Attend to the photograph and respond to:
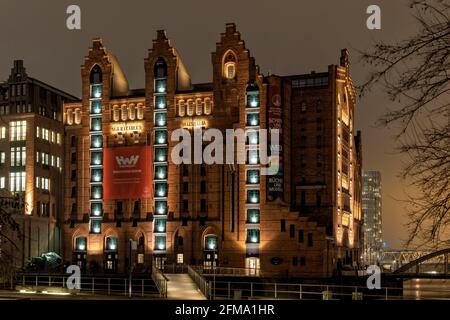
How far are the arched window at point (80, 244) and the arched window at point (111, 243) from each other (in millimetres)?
3450

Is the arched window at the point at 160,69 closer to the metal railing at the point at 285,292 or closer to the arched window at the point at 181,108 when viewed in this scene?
the arched window at the point at 181,108

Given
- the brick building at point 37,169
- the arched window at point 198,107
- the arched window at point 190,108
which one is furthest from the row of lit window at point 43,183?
the arched window at point 198,107

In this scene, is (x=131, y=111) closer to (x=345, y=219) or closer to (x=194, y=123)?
(x=194, y=123)

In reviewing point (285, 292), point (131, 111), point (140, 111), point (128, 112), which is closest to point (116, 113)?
point (128, 112)

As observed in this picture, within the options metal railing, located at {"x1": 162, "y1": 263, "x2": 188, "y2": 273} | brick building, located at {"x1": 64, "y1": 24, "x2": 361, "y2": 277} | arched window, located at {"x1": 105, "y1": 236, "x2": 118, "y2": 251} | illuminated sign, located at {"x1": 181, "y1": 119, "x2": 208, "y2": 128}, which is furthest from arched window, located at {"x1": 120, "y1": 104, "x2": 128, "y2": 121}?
metal railing, located at {"x1": 162, "y1": 263, "x2": 188, "y2": 273}

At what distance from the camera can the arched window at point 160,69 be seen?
381ft

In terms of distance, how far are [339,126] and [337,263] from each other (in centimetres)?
2172

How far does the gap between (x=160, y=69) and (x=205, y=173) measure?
60.6ft

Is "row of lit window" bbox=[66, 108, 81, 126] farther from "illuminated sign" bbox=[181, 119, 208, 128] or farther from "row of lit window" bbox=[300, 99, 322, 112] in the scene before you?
"row of lit window" bbox=[300, 99, 322, 112]
